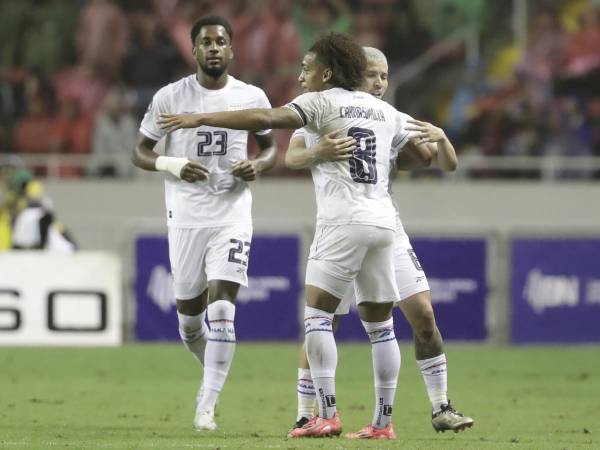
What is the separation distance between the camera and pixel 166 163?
30.4 ft

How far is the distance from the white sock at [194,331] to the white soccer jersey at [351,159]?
1839 mm

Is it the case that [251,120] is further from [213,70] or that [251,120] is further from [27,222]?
[27,222]

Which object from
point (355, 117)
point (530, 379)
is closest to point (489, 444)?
point (355, 117)

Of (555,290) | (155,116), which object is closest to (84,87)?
(555,290)

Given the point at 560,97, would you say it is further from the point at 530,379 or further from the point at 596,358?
the point at 530,379

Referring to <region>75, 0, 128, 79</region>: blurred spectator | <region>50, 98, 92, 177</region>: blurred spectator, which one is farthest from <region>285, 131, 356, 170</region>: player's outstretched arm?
<region>75, 0, 128, 79</region>: blurred spectator

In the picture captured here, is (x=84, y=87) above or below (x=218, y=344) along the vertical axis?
above

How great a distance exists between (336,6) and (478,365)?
811 cm

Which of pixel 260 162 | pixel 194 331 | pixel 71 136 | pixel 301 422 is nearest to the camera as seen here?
pixel 301 422

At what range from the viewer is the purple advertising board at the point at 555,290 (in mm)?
17625

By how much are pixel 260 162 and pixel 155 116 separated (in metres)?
0.75

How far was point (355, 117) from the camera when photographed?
26.4 feet

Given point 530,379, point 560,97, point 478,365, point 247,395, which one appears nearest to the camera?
point 247,395

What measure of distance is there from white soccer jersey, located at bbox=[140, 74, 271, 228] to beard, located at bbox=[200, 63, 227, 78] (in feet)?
0.42
